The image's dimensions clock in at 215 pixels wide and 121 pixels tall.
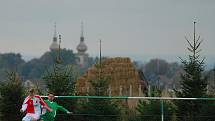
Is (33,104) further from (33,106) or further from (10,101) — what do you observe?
(10,101)

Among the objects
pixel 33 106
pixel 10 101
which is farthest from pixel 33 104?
pixel 10 101

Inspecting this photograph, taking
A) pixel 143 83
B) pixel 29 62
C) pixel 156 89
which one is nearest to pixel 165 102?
pixel 156 89

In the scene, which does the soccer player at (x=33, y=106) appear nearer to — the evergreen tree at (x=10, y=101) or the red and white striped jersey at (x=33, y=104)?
the red and white striped jersey at (x=33, y=104)

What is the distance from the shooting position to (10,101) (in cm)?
2367

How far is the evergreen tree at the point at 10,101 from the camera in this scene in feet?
77.5

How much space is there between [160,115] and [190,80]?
262cm

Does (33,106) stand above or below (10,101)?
below

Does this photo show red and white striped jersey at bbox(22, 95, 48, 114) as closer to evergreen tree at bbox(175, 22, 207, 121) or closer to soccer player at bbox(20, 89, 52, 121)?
soccer player at bbox(20, 89, 52, 121)

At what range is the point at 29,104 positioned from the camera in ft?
62.7

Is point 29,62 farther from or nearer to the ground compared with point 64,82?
farther from the ground

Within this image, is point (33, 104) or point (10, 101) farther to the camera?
point (10, 101)

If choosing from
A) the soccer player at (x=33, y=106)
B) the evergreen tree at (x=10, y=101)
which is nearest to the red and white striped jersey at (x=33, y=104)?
the soccer player at (x=33, y=106)

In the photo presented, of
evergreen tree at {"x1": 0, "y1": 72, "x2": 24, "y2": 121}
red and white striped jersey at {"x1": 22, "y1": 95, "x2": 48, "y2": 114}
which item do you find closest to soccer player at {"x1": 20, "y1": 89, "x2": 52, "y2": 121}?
red and white striped jersey at {"x1": 22, "y1": 95, "x2": 48, "y2": 114}

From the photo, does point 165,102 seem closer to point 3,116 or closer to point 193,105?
point 193,105
